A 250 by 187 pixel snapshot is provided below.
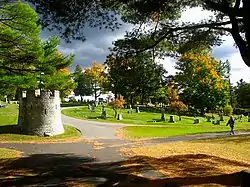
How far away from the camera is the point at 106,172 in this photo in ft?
40.5

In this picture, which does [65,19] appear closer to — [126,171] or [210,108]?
[126,171]

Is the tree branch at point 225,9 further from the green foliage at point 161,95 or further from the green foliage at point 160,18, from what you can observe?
the green foliage at point 161,95

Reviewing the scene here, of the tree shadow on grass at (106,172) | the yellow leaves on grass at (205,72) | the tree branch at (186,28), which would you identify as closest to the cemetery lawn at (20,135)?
the tree shadow on grass at (106,172)

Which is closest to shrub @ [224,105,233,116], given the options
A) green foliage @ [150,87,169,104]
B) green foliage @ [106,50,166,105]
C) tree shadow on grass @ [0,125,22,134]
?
green foliage @ [150,87,169,104]

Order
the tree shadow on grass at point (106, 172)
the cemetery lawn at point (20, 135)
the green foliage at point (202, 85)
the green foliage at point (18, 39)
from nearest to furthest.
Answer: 1. the tree shadow on grass at point (106, 172)
2. the green foliage at point (18, 39)
3. the cemetery lawn at point (20, 135)
4. the green foliage at point (202, 85)

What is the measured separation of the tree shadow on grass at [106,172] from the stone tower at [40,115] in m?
13.9

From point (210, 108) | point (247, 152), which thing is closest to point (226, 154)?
point (247, 152)

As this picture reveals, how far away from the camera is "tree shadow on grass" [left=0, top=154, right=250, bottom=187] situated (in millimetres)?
10414

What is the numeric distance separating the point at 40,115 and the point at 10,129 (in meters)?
3.21

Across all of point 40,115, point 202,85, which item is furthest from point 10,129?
point 202,85

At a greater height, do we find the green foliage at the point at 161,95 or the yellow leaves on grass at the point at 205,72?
the yellow leaves on grass at the point at 205,72

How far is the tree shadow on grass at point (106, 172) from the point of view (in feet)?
34.2

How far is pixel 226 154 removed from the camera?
1669 cm

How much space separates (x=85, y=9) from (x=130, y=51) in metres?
2.44
